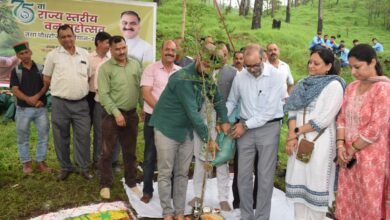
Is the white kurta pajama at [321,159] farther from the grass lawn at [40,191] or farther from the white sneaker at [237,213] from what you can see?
the grass lawn at [40,191]

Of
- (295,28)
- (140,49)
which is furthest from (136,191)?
(295,28)

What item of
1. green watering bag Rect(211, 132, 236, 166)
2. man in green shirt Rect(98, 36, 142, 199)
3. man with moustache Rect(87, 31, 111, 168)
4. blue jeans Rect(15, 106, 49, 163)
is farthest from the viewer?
man with moustache Rect(87, 31, 111, 168)

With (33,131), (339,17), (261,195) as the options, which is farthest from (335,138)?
(339,17)

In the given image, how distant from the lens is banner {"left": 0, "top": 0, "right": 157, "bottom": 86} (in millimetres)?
6875

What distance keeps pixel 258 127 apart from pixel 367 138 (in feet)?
3.47

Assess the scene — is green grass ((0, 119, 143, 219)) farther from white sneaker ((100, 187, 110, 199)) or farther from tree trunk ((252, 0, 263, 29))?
tree trunk ((252, 0, 263, 29))

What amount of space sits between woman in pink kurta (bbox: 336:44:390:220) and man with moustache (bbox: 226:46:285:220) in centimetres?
74

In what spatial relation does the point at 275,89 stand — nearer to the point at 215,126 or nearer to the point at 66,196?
the point at 215,126

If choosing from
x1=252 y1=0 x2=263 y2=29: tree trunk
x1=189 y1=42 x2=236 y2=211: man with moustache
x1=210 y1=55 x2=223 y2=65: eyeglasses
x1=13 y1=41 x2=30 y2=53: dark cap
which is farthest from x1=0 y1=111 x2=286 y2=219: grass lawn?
x1=252 y1=0 x2=263 y2=29: tree trunk

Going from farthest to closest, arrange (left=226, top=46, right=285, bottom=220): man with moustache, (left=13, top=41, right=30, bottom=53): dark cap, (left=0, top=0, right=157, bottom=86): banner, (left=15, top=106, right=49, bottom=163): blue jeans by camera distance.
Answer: (left=0, top=0, right=157, bottom=86): banner → (left=15, top=106, right=49, bottom=163): blue jeans → (left=13, top=41, right=30, bottom=53): dark cap → (left=226, top=46, right=285, bottom=220): man with moustache

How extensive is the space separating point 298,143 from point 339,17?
3431 cm

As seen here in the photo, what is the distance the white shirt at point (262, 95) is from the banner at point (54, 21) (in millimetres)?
3692

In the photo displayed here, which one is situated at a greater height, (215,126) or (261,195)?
(215,126)

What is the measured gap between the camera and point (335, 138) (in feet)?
11.5
